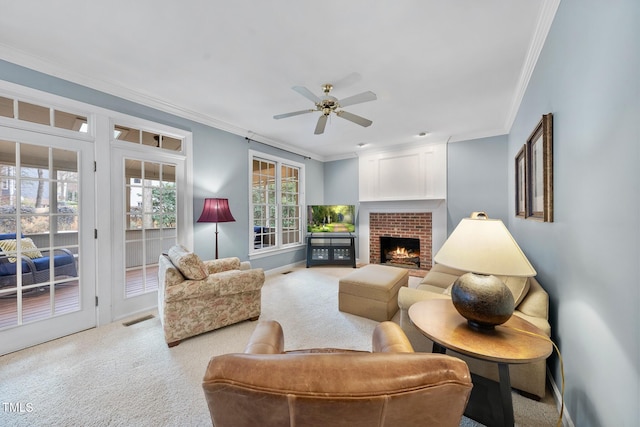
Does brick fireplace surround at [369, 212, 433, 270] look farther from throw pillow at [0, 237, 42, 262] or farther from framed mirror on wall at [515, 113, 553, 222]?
throw pillow at [0, 237, 42, 262]

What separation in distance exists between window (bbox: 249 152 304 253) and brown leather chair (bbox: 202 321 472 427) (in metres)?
3.81

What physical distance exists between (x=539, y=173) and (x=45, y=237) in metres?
4.37

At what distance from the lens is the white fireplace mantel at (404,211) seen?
15.4 feet

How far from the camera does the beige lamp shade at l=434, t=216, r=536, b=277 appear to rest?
118 centimetres

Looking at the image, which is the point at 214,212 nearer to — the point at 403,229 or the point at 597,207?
the point at 597,207

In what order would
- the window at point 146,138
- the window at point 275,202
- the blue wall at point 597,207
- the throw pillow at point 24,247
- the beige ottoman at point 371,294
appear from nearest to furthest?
the blue wall at point 597,207, the throw pillow at point 24,247, the beige ottoman at point 371,294, the window at point 146,138, the window at point 275,202

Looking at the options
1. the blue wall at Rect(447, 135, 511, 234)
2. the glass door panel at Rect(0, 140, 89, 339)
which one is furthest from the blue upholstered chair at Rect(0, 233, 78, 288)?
the blue wall at Rect(447, 135, 511, 234)

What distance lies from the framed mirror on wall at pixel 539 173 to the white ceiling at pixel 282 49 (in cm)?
68

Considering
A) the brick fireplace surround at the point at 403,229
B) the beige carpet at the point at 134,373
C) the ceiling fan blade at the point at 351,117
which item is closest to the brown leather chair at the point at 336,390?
the beige carpet at the point at 134,373

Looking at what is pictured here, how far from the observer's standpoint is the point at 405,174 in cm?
500

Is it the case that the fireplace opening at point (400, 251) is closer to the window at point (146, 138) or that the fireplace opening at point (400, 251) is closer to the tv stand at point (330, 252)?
the tv stand at point (330, 252)

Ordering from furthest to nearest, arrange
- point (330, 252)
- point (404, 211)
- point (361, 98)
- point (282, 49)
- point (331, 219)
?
point (331, 219) → point (330, 252) → point (404, 211) → point (361, 98) → point (282, 49)

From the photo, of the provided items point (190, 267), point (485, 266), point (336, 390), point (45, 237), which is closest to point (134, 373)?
point (190, 267)

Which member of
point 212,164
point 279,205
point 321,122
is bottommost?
point 279,205
